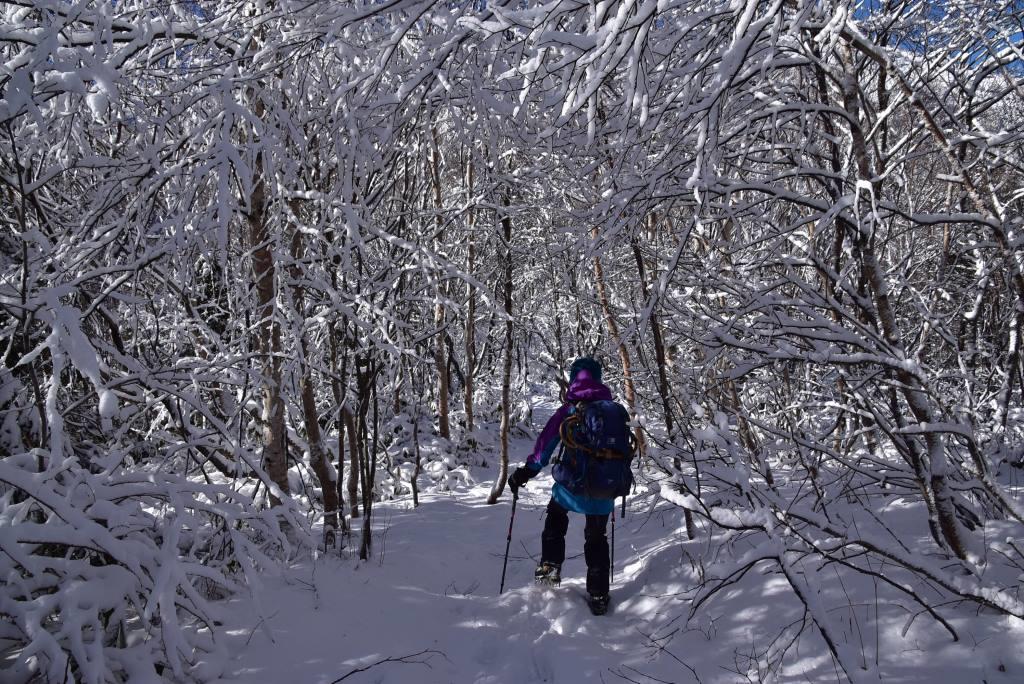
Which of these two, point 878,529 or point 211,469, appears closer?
point 878,529

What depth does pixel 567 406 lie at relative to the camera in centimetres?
425

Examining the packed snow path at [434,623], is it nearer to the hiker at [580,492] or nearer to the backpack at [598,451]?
the hiker at [580,492]

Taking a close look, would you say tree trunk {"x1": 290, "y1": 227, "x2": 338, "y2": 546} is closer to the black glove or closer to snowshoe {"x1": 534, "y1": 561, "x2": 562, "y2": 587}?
the black glove

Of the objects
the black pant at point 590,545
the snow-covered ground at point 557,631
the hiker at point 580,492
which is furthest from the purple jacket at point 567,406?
the snow-covered ground at point 557,631

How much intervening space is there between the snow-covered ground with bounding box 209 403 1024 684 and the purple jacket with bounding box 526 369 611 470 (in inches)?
34.1

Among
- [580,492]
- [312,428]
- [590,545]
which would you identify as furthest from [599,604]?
[312,428]

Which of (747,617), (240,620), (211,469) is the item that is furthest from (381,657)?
(211,469)

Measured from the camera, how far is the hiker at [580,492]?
3.88 metres

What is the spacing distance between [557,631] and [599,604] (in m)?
0.39

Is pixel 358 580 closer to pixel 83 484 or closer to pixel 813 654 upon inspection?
pixel 83 484

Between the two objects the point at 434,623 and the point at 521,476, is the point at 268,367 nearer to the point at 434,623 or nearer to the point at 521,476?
the point at 521,476

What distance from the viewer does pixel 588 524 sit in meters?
4.00

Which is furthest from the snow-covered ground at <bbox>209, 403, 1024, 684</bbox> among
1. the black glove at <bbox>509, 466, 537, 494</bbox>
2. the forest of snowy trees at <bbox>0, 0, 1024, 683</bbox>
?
the black glove at <bbox>509, 466, 537, 494</bbox>

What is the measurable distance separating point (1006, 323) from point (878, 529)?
3.62m
